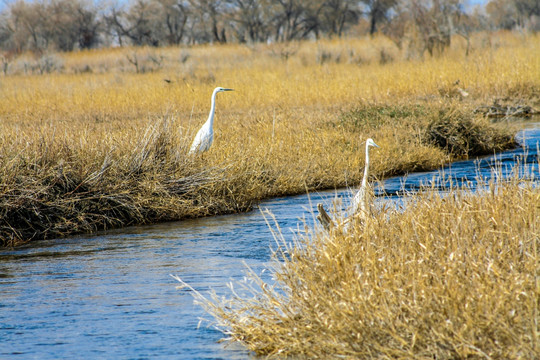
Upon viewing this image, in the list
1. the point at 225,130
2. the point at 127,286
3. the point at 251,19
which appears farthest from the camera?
the point at 251,19

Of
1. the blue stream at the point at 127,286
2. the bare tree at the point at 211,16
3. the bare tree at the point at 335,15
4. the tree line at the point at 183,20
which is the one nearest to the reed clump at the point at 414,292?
the blue stream at the point at 127,286

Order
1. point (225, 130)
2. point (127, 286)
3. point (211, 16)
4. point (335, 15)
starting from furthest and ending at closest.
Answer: point (335, 15) < point (211, 16) < point (225, 130) < point (127, 286)

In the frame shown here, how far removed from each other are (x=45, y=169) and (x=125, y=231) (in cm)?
119

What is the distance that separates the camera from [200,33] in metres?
49.2

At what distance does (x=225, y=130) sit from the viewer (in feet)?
43.3

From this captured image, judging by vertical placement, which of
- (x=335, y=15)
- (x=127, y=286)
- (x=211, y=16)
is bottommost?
(x=127, y=286)

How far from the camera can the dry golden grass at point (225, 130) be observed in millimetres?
8602

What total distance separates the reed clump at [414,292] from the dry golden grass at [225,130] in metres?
1.69

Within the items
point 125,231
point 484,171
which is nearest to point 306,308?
point 125,231

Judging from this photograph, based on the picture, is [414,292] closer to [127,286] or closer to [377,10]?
[127,286]

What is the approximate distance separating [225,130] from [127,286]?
739 centimetres

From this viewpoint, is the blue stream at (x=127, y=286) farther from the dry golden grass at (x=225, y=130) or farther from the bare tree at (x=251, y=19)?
the bare tree at (x=251, y=19)

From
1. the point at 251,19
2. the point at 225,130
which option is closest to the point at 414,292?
the point at 225,130

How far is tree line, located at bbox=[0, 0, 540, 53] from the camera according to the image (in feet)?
148
